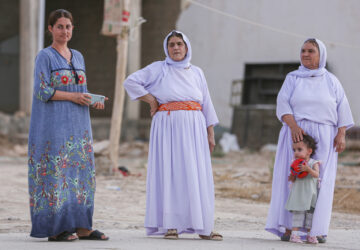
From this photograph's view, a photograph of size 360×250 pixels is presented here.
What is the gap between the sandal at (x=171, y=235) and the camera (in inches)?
195

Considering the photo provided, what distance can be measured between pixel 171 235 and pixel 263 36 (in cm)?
1222

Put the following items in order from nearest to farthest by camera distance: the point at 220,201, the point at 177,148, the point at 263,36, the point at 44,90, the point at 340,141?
the point at 44,90 < the point at 177,148 < the point at 340,141 < the point at 220,201 < the point at 263,36

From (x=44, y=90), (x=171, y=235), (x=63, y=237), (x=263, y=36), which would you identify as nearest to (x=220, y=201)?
(x=171, y=235)

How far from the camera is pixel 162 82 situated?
5125 millimetres

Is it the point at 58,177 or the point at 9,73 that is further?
the point at 9,73

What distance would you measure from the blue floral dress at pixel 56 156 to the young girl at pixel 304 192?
1537 mm

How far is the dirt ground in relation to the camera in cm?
536

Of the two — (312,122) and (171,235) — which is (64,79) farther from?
(312,122)

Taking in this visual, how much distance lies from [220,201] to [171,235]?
3.29 meters

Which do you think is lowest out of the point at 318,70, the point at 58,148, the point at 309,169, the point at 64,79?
the point at 309,169

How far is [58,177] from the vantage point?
181 inches

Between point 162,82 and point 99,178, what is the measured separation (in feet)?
16.5

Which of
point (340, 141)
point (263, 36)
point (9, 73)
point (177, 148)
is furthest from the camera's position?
point (9, 73)

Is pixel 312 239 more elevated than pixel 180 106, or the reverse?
pixel 180 106
